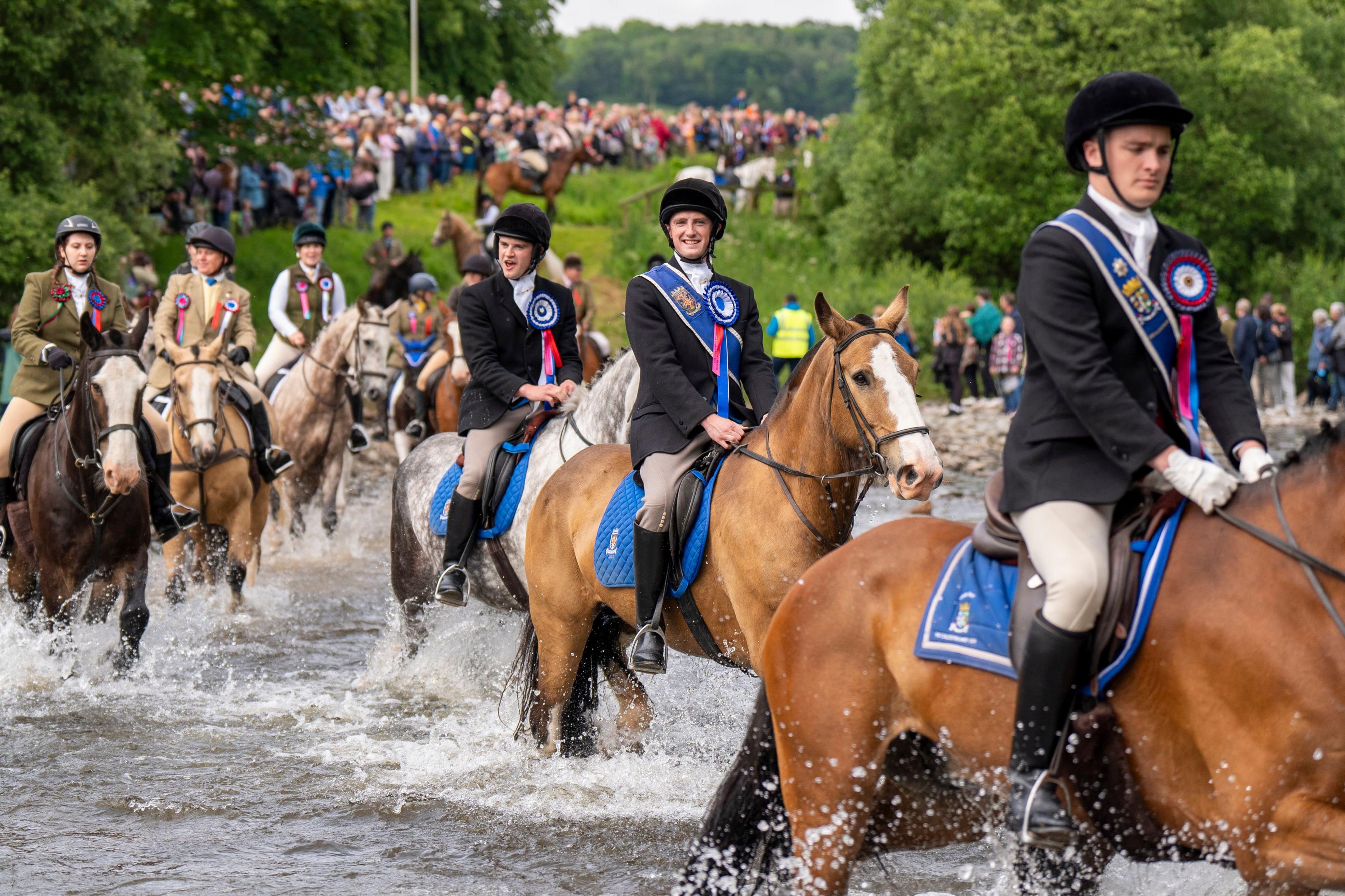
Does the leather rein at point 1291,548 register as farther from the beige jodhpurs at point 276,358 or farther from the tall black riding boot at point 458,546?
the beige jodhpurs at point 276,358

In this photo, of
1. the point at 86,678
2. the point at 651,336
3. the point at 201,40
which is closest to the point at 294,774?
the point at 86,678

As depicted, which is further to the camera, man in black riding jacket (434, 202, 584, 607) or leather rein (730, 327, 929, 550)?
man in black riding jacket (434, 202, 584, 607)

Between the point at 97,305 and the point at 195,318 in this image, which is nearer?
the point at 97,305

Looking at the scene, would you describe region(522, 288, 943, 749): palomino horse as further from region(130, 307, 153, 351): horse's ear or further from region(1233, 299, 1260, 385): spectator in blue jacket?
region(1233, 299, 1260, 385): spectator in blue jacket

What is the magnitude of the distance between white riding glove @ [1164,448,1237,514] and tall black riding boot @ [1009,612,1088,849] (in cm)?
47

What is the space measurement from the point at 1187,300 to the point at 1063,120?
112 feet

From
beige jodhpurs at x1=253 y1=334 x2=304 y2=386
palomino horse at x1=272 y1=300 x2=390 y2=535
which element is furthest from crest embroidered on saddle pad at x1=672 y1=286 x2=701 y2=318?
beige jodhpurs at x1=253 y1=334 x2=304 y2=386

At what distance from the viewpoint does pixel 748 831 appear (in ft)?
15.1

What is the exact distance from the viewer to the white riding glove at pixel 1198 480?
3713mm

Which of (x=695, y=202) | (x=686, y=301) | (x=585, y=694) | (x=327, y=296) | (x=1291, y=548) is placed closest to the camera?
(x=1291, y=548)

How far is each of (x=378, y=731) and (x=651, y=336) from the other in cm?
321

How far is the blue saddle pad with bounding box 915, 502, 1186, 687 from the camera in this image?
3.90 m

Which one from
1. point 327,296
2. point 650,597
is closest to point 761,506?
point 650,597

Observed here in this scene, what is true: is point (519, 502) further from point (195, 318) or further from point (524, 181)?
point (524, 181)
